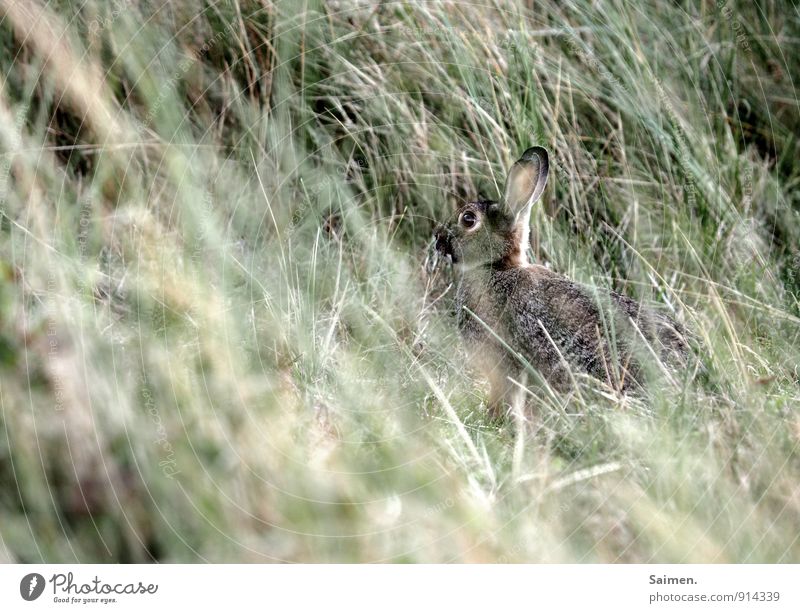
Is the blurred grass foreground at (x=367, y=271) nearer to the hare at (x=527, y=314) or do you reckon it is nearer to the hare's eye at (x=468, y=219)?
the hare at (x=527, y=314)

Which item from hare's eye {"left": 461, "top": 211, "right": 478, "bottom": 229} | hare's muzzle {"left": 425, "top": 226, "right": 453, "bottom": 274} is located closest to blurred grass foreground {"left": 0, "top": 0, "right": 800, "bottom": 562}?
hare's muzzle {"left": 425, "top": 226, "right": 453, "bottom": 274}

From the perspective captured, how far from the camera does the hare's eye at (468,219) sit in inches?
164

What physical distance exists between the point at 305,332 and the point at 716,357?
1439 millimetres

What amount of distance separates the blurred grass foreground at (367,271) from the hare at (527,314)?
4.4 inches

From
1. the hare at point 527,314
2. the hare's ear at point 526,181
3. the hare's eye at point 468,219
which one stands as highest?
the hare's ear at point 526,181

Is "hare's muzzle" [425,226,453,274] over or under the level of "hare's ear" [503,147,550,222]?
under

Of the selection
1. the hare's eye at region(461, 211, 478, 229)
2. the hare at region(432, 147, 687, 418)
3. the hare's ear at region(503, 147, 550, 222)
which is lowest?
the hare at region(432, 147, 687, 418)

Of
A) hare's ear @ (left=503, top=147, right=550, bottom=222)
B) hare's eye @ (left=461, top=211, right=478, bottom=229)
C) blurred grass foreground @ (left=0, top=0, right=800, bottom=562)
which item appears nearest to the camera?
blurred grass foreground @ (left=0, top=0, right=800, bottom=562)

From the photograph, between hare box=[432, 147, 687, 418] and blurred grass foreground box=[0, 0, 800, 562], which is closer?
blurred grass foreground box=[0, 0, 800, 562]

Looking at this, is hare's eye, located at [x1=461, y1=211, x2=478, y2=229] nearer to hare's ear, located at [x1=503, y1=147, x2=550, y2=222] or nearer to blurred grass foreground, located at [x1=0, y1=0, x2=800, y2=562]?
hare's ear, located at [x1=503, y1=147, x2=550, y2=222]

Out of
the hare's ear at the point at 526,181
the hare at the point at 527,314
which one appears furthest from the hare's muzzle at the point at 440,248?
the hare's ear at the point at 526,181

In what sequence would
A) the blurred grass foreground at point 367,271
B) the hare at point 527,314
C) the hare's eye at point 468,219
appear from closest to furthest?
the blurred grass foreground at point 367,271 → the hare at point 527,314 → the hare's eye at point 468,219

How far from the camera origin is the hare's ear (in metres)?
3.88

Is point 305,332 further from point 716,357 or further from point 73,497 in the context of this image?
point 716,357
